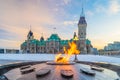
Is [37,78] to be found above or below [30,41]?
below

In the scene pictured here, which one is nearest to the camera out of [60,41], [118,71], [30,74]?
[30,74]

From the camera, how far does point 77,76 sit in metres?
6.36

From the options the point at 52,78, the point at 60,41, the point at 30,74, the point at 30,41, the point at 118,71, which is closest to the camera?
the point at 52,78

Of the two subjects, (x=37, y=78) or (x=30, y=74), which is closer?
(x=37, y=78)

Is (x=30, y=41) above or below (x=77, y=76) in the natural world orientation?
above

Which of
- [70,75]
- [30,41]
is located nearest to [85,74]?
[70,75]

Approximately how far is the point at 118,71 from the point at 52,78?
5122 millimetres

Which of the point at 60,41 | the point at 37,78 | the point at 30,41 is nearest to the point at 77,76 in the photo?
the point at 37,78

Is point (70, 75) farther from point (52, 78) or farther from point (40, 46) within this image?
point (40, 46)

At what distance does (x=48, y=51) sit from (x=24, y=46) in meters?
27.9

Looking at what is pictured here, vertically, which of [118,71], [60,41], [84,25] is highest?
[84,25]

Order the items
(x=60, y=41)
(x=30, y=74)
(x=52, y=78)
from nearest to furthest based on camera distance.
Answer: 1. (x=52, y=78)
2. (x=30, y=74)
3. (x=60, y=41)

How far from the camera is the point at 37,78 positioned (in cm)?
609

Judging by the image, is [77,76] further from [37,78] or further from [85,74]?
[37,78]
